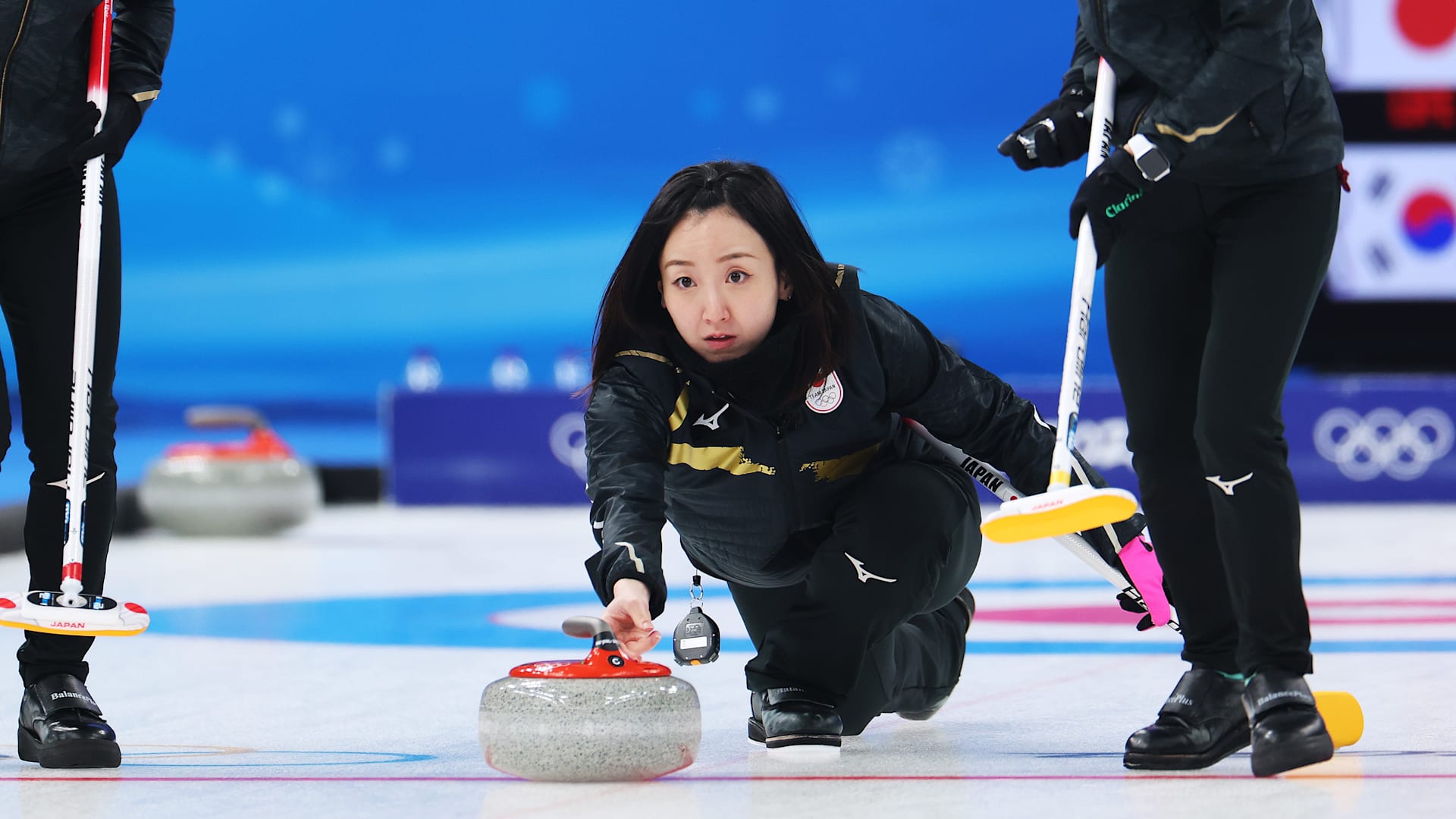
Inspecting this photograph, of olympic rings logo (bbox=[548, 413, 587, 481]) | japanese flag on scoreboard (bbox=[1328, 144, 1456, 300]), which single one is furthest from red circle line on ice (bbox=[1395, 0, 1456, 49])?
olympic rings logo (bbox=[548, 413, 587, 481])

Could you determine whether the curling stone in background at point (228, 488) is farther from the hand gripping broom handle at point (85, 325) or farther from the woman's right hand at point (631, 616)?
the woman's right hand at point (631, 616)

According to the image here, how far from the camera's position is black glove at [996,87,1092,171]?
2490 mm

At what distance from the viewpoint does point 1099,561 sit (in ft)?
8.58

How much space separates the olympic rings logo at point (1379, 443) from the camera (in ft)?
29.4

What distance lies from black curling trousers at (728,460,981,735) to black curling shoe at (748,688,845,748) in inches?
1.1

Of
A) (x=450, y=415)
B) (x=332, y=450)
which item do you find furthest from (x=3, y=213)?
(x=332, y=450)

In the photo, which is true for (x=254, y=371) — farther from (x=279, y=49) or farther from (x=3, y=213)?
(x=3, y=213)

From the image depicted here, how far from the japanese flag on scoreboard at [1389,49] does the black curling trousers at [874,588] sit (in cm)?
754

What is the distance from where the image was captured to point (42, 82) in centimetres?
255

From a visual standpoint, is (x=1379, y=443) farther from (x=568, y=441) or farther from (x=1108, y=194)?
(x=1108, y=194)

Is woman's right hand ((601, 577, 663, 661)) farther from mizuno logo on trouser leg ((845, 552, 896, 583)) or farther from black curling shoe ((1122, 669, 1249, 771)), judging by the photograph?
black curling shoe ((1122, 669, 1249, 771))

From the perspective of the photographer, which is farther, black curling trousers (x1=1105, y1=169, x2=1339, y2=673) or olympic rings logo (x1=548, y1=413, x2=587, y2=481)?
olympic rings logo (x1=548, y1=413, x2=587, y2=481)

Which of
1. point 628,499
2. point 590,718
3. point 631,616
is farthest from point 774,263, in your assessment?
point 590,718

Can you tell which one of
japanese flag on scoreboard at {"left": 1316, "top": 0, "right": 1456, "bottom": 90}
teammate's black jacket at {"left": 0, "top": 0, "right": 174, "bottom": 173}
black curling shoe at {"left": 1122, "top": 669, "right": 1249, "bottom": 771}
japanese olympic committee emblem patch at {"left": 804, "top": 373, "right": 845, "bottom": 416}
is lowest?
black curling shoe at {"left": 1122, "top": 669, "right": 1249, "bottom": 771}
